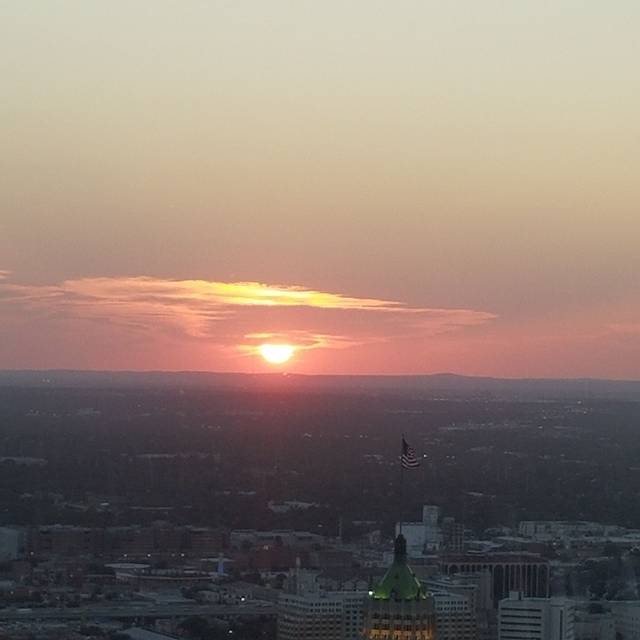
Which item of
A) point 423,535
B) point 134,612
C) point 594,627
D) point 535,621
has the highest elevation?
point 423,535

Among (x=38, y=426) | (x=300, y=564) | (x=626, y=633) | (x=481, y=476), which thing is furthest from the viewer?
(x=38, y=426)

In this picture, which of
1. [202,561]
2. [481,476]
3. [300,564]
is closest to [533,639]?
[300,564]

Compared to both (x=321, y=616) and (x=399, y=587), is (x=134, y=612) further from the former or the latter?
(x=399, y=587)

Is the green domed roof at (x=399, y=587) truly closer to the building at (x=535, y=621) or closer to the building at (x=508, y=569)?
the building at (x=535, y=621)

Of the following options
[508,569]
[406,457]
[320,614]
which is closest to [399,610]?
[406,457]

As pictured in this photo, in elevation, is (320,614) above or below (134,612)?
above

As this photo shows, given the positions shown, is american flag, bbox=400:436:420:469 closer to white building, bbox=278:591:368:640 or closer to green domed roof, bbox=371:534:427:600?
green domed roof, bbox=371:534:427:600

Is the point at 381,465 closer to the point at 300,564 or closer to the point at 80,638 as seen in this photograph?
the point at 300,564
